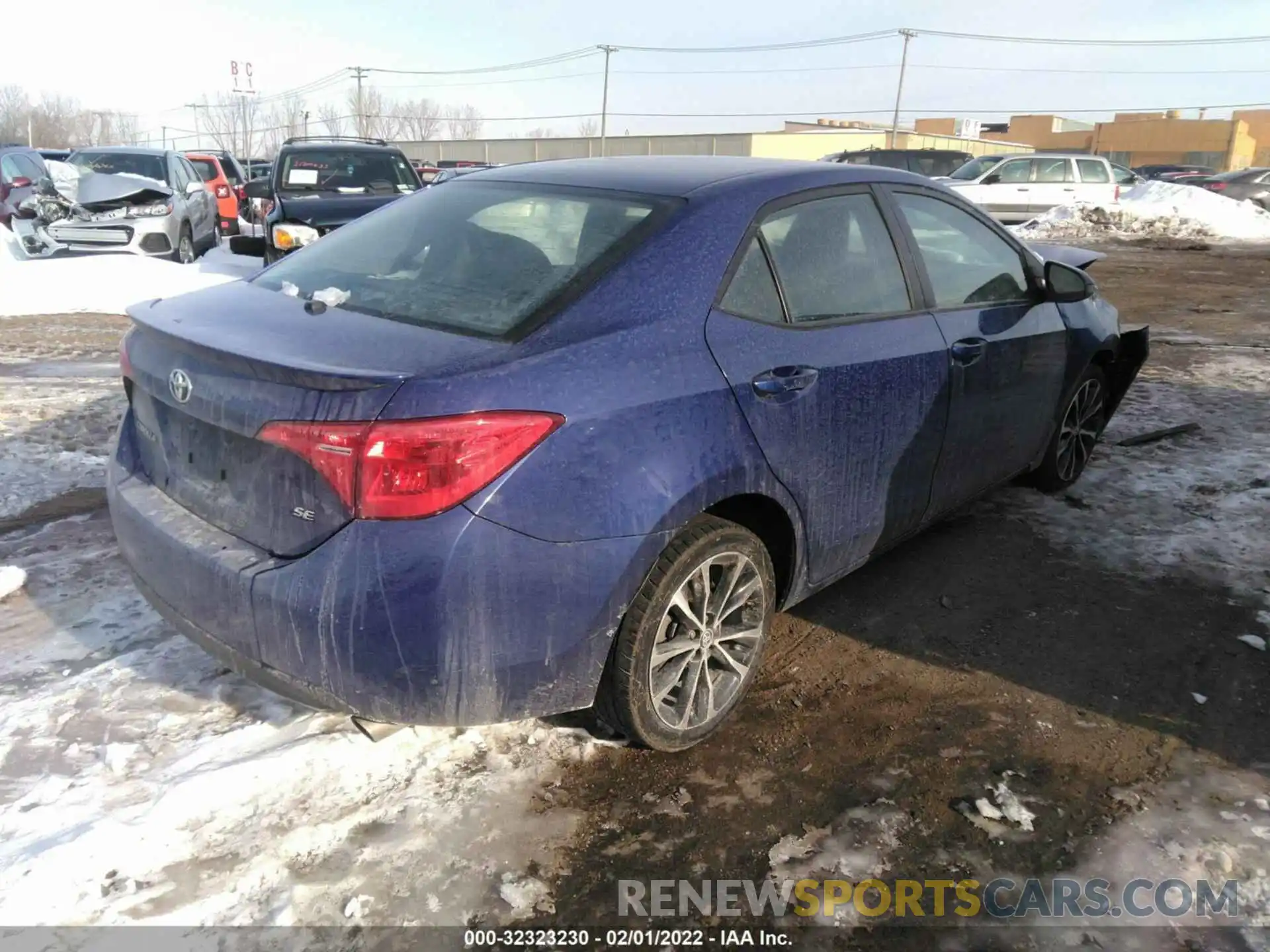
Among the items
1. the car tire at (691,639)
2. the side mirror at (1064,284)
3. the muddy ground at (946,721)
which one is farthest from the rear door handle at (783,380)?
the side mirror at (1064,284)

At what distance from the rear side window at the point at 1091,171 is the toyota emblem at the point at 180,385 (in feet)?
74.5

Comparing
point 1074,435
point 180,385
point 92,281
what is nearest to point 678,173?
point 180,385

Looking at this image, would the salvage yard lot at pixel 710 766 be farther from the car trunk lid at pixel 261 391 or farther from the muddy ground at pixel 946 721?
the car trunk lid at pixel 261 391

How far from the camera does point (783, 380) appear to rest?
2809mm

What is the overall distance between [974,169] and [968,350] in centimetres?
1965

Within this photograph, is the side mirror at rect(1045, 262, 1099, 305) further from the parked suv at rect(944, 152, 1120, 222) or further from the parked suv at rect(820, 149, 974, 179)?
the parked suv at rect(944, 152, 1120, 222)

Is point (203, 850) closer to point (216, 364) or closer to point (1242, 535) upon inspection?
point (216, 364)

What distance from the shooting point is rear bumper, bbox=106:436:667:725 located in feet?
7.20

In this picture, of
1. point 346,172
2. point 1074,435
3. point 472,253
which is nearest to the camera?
point 472,253

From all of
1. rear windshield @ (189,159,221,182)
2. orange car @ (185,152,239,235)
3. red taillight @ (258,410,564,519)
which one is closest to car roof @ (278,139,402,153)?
orange car @ (185,152,239,235)

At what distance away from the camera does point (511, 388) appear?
2.25 meters

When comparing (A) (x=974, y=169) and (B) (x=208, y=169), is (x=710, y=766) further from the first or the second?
(A) (x=974, y=169)

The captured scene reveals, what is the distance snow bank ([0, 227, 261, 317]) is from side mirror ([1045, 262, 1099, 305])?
8.76m

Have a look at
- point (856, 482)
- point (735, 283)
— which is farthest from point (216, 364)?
point (856, 482)
